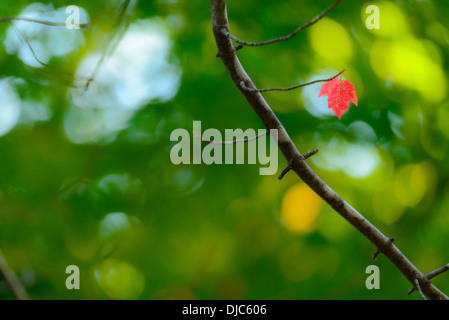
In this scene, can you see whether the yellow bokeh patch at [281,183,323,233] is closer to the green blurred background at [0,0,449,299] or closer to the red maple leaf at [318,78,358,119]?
the green blurred background at [0,0,449,299]

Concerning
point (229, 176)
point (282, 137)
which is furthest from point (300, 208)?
point (282, 137)

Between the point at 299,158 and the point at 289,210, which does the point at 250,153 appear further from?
the point at 299,158

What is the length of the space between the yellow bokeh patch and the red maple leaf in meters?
1.69

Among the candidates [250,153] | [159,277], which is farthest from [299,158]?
[159,277]

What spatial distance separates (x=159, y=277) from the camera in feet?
9.48

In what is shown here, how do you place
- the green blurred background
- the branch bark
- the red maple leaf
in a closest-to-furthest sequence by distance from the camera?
the branch bark
the red maple leaf
the green blurred background

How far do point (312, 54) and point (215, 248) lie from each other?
1650mm

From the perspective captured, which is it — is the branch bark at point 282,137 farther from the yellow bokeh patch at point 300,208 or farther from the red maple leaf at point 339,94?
the yellow bokeh patch at point 300,208

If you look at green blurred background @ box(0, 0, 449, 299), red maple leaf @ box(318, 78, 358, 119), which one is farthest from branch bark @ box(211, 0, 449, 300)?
green blurred background @ box(0, 0, 449, 299)

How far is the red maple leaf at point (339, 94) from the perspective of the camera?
46.6 inches

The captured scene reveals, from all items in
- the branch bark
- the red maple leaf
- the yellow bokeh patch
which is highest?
the yellow bokeh patch

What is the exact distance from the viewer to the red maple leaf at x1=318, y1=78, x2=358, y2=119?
1.18m

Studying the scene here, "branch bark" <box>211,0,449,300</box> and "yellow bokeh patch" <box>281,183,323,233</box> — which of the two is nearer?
"branch bark" <box>211,0,449,300</box>

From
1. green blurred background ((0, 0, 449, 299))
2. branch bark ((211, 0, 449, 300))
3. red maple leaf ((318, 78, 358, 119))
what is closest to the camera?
branch bark ((211, 0, 449, 300))
